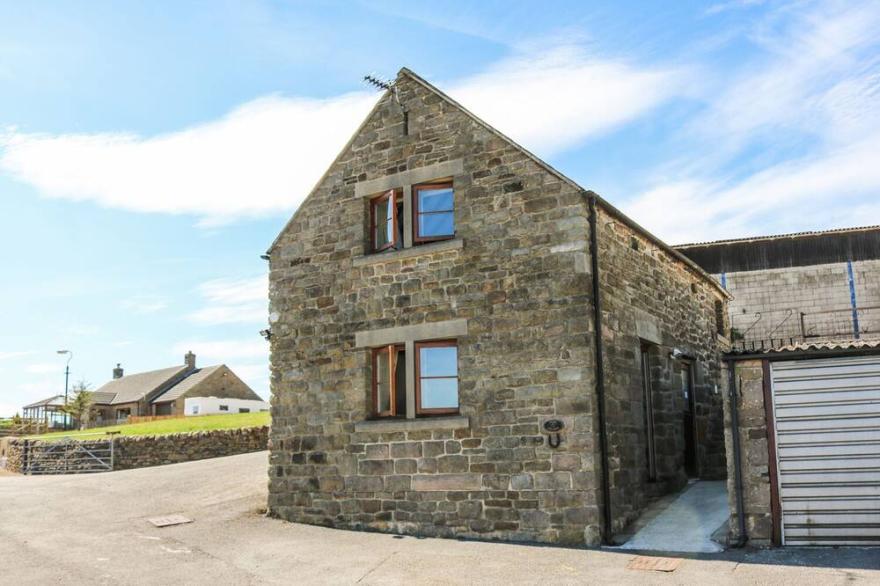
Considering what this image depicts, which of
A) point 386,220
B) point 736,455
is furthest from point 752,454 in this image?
point 386,220

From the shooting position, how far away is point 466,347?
1263 cm

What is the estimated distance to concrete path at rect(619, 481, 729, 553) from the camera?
1097cm

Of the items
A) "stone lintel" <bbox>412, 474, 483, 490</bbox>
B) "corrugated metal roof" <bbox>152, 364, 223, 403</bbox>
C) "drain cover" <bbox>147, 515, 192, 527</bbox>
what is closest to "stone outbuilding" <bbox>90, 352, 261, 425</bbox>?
"corrugated metal roof" <bbox>152, 364, 223, 403</bbox>

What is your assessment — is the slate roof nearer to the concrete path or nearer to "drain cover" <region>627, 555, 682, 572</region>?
the concrete path

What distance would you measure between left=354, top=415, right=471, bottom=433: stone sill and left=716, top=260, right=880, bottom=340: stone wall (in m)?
17.1

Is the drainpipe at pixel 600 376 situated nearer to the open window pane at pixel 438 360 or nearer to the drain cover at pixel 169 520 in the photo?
the open window pane at pixel 438 360

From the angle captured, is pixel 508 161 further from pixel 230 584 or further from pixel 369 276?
pixel 230 584

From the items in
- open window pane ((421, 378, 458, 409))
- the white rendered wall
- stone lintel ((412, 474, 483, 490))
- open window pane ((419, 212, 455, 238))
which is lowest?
stone lintel ((412, 474, 483, 490))

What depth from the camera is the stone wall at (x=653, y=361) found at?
12266 millimetres

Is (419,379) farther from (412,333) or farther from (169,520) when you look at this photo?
(169,520)

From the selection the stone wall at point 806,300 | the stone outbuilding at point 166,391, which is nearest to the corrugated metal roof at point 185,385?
the stone outbuilding at point 166,391

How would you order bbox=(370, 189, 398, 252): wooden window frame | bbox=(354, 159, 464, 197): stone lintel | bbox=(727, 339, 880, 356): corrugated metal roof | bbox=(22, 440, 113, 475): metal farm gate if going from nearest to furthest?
bbox=(727, 339, 880, 356): corrugated metal roof
bbox=(354, 159, 464, 197): stone lintel
bbox=(370, 189, 398, 252): wooden window frame
bbox=(22, 440, 113, 475): metal farm gate

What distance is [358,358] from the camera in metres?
13.8

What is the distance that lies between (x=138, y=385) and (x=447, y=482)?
55.9m
